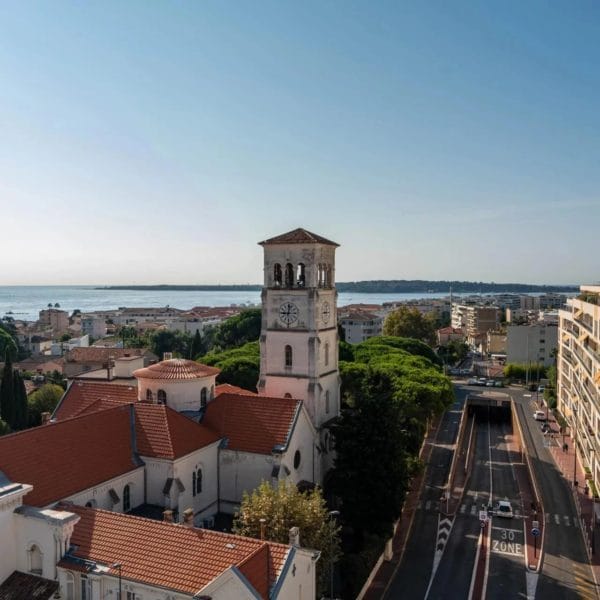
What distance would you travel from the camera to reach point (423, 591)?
106ft

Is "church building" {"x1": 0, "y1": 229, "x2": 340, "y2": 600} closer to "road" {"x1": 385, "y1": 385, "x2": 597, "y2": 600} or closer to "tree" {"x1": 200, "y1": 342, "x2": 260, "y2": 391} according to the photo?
"road" {"x1": 385, "y1": 385, "x2": 597, "y2": 600}

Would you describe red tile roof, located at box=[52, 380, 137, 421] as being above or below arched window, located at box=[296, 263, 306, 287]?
below

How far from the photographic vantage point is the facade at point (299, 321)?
40.2 meters

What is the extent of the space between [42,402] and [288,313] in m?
36.7

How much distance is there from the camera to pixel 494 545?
126 ft

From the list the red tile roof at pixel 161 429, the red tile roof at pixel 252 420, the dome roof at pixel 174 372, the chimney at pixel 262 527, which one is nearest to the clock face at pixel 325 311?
the red tile roof at pixel 252 420

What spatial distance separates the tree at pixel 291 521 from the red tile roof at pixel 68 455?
8034mm

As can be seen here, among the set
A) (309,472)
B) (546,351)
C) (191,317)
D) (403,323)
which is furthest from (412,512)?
(191,317)

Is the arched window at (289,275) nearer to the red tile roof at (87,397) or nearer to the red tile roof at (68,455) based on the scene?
the red tile roof at (87,397)

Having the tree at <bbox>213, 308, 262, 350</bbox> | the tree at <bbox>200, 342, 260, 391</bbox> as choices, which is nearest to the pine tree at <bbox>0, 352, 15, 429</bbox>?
the tree at <bbox>200, 342, 260, 391</bbox>

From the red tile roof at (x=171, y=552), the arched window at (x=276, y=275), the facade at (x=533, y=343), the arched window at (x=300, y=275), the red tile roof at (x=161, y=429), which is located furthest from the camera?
the facade at (x=533, y=343)

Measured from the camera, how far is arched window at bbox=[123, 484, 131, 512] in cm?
3206

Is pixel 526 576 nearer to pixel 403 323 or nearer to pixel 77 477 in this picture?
pixel 77 477

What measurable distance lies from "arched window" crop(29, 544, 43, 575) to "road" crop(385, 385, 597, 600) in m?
17.6
